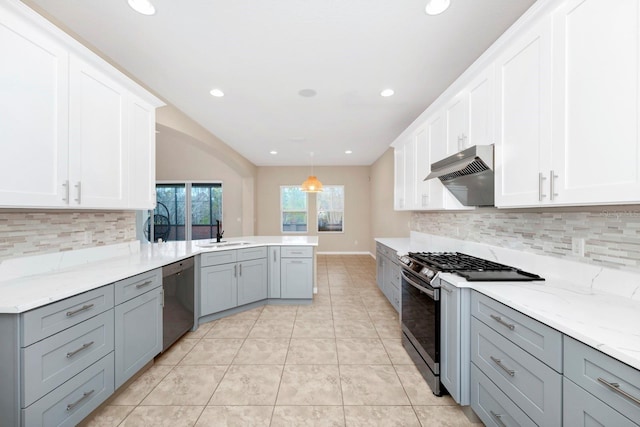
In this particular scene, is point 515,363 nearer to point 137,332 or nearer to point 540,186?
point 540,186

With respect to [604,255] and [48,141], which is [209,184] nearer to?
[48,141]

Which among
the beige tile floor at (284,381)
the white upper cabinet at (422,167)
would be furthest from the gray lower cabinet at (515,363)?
the white upper cabinet at (422,167)

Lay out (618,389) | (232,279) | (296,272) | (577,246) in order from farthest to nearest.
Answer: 1. (296,272)
2. (232,279)
3. (577,246)
4. (618,389)

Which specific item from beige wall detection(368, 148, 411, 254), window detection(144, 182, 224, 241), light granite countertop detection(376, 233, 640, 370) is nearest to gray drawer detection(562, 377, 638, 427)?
light granite countertop detection(376, 233, 640, 370)

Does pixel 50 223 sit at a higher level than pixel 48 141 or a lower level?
lower

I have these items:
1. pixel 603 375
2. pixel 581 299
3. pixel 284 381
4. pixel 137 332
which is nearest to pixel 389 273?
pixel 284 381

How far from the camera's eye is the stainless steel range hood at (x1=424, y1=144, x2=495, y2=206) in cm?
187

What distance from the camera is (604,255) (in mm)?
1455

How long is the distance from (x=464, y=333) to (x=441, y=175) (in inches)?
51.9

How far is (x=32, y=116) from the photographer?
1.49 meters

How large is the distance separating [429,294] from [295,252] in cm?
211

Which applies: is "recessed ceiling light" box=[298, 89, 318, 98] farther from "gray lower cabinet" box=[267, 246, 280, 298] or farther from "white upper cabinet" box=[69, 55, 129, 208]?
"gray lower cabinet" box=[267, 246, 280, 298]

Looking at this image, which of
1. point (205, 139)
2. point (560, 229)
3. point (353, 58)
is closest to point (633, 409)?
point (560, 229)

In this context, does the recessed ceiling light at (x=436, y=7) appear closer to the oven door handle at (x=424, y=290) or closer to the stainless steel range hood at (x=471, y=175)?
the stainless steel range hood at (x=471, y=175)
